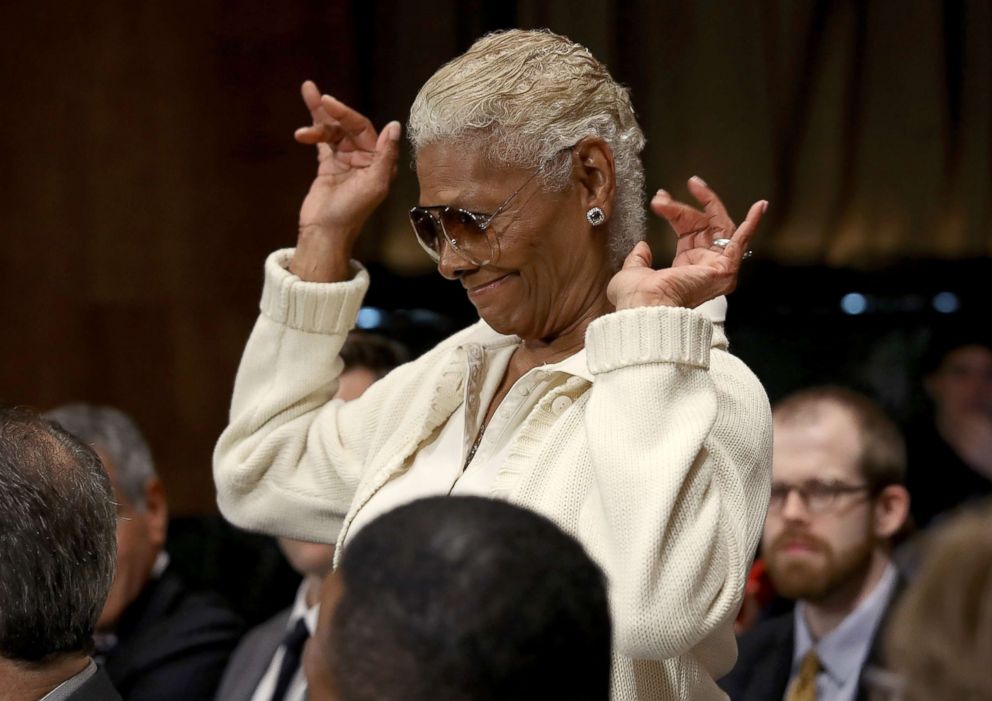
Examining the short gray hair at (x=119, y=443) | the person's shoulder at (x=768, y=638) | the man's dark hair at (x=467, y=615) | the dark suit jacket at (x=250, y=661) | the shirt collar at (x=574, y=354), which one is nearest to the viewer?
the man's dark hair at (x=467, y=615)

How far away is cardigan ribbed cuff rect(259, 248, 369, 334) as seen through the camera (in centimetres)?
237

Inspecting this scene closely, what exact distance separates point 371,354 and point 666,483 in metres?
1.72

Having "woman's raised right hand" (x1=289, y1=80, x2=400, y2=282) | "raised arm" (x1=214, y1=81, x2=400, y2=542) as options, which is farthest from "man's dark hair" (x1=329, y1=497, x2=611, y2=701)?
"woman's raised right hand" (x1=289, y1=80, x2=400, y2=282)

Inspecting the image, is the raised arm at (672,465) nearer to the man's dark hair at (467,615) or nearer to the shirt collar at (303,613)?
the man's dark hair at (467,615)

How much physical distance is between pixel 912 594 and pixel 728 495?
0.84 m

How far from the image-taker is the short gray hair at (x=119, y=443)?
3689mm

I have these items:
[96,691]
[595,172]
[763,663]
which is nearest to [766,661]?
[763,663]

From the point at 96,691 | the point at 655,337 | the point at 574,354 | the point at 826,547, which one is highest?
the point at 655,337

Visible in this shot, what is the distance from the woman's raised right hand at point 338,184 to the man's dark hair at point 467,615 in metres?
1.20

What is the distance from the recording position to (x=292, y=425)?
2.38 meters

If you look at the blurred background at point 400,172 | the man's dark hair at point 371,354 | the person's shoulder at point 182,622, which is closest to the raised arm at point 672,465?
the man's dark hair at point 371,354

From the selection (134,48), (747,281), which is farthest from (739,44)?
(134,48)

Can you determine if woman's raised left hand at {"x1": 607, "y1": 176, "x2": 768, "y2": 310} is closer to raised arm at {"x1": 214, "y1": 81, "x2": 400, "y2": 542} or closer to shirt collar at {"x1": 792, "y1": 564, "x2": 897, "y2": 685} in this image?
raised arm at {"x1": 214, "y1": 81, "x2": 400, "y2": 542}

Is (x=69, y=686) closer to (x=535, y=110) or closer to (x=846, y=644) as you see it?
(x=535, y=110)
